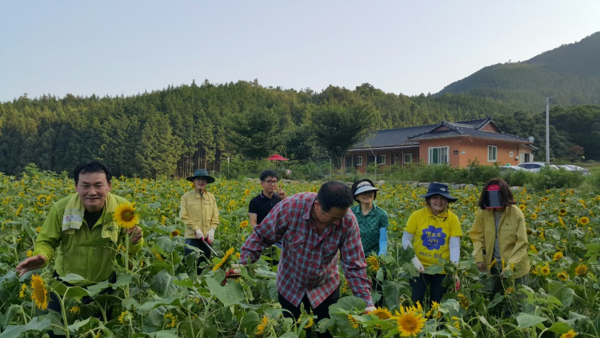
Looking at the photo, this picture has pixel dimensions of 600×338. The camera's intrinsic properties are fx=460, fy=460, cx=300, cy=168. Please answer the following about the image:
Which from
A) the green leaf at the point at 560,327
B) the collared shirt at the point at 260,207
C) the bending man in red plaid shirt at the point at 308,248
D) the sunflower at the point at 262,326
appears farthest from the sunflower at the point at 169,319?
the collared shirt at the point at 260,207

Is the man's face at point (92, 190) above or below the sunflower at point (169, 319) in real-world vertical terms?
above

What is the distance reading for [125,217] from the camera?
Result: 1.55m

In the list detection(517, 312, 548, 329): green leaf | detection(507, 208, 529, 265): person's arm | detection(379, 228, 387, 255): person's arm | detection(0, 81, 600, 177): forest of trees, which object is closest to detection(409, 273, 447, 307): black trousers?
detection(379, 228, 387, 255): person's arm

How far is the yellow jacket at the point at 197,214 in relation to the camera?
3.60 metres

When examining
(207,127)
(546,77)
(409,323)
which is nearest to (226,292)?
(409,323)

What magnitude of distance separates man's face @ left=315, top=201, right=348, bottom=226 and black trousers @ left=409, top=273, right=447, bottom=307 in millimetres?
1126

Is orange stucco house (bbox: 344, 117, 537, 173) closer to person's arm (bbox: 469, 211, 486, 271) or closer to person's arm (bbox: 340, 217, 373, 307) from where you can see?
person's arm (bbox: 469, 211, 486, 271)

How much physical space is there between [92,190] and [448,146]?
2082 cm

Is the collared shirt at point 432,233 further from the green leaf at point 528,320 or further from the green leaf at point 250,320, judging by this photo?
the green leaf at point 250,320

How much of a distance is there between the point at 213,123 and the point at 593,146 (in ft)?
103

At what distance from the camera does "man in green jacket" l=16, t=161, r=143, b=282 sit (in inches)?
70.0

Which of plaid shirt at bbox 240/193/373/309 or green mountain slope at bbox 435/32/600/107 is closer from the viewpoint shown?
plaid shirt at bbox 240/193/373/309

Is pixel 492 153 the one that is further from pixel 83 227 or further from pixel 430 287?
pixel 83 227

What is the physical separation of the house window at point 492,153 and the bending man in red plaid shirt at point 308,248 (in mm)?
22386
